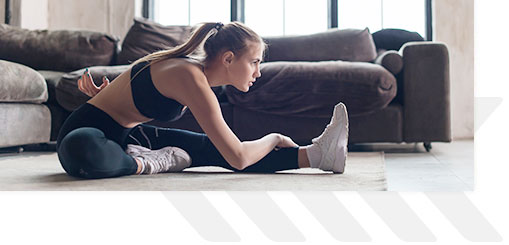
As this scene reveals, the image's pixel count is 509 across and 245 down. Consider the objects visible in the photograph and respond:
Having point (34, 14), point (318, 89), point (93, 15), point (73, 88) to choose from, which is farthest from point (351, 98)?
point (34, 14)

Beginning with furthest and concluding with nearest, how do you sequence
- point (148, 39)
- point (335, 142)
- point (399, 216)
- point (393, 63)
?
point (148, 39) → point (393, 63) → point (335, 142) → point (399, 216)

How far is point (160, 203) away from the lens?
71 cm

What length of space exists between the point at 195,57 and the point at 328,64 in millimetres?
940

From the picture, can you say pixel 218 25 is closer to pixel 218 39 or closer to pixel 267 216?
pixel 218 39

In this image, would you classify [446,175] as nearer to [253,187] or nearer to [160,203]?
[253,187]

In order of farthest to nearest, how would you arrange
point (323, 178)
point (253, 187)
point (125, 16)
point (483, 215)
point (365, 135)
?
point (125, 16)
point (365, 135)
point (323, 178)
point (253, 187)
point (483, 215)

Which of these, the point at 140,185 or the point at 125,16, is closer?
the point at 140,185

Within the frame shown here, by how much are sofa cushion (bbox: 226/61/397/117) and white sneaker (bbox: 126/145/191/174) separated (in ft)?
2.36

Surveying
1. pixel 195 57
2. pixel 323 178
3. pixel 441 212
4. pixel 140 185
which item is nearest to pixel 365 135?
pixel 323 178

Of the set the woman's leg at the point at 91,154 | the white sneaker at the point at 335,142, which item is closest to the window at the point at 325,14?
the white sneaker at the point at 335,142

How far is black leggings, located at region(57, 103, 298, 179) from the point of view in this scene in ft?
3.77

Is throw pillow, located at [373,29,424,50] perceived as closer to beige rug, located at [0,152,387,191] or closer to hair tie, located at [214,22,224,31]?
beige rug, located at [0,152,387,191]

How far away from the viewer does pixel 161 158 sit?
51.9 inches

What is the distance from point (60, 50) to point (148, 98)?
64.2 inches
